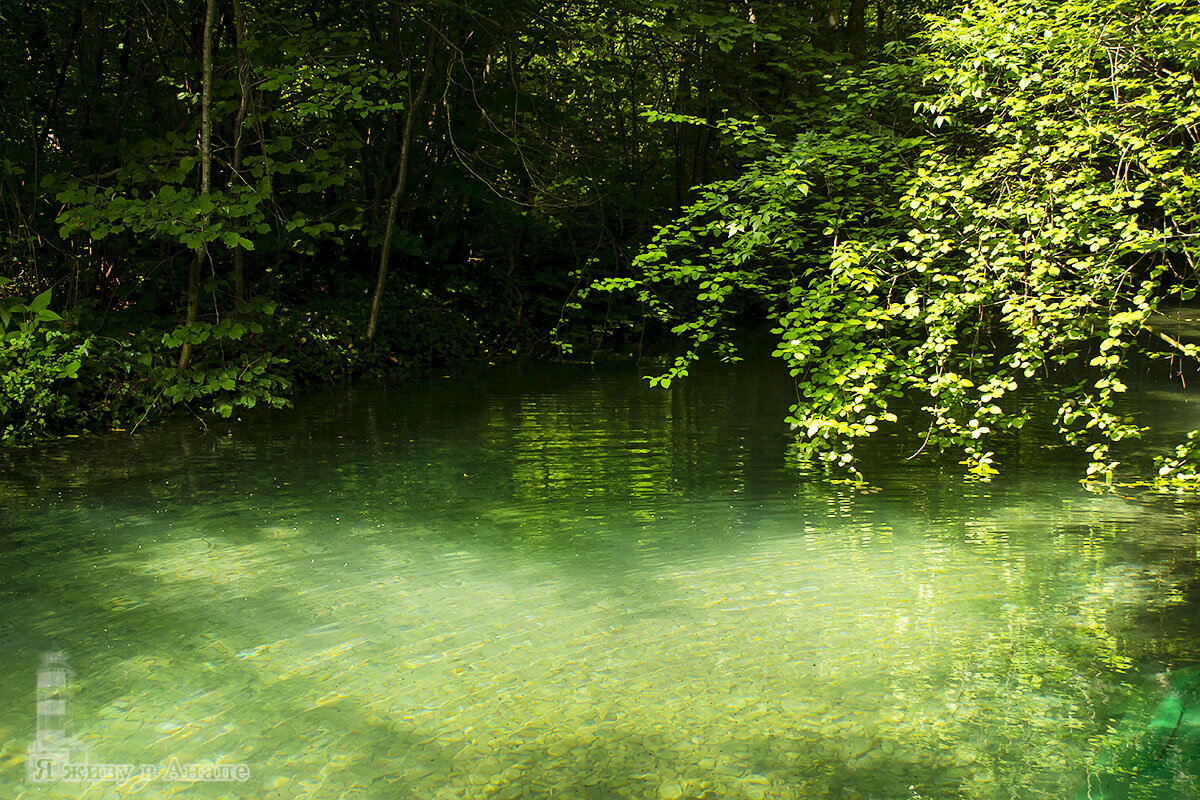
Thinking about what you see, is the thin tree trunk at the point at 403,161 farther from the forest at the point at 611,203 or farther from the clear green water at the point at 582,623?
the clear green water at the point at 582,623

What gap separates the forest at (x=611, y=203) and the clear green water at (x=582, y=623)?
631 mm

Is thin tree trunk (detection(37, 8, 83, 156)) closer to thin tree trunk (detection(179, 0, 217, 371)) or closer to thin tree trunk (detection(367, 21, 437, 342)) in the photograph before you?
thin tree trunk (detection(179, 0, 217, 371))

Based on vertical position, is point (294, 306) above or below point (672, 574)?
above

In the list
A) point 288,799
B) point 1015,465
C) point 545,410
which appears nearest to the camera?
point 288,799

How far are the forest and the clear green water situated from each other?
0.63m

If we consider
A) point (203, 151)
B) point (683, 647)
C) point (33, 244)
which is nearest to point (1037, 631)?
point (683, 647)

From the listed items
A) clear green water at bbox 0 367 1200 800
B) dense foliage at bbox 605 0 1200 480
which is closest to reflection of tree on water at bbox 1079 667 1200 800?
clear green water at bbox 0 367 1200 800

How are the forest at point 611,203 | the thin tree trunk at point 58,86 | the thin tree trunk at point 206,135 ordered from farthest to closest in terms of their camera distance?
the thin tree trunk at point 58,86 < the thin tree trunk at point 206,135 < the forest at point 611,203

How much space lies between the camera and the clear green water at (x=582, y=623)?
3410 millimetres

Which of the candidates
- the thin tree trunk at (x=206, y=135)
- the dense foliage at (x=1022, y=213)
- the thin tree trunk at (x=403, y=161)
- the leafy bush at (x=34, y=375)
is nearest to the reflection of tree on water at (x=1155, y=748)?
the dense foliage at (x=1022, y=213)

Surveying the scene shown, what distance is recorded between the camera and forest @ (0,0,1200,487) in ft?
16.6

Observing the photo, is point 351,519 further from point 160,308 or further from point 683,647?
point 160,308

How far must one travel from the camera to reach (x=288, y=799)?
3180 millimetres

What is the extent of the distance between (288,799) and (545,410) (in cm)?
776
